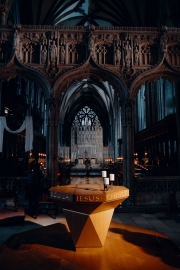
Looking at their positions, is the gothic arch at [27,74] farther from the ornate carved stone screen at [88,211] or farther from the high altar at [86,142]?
the high altar at [86,142]

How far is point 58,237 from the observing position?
418 cm

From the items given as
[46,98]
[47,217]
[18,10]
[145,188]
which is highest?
[18,10]

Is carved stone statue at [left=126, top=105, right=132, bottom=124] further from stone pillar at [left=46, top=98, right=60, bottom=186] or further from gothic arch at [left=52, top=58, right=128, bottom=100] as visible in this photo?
stone pillar at [left=46, top=98, right=60, bottom=186]

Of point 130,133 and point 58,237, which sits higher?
point 130,133

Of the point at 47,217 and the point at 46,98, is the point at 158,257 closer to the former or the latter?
the point at 47,217

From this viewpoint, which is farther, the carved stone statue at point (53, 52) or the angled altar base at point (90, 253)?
the carved stone statue at point (53, 52)

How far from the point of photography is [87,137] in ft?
137

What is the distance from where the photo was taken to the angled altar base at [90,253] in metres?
3.00

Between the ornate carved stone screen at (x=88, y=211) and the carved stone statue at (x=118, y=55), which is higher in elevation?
the carved stone statue at (x=118, y=55)

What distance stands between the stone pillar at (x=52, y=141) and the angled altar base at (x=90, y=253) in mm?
3359

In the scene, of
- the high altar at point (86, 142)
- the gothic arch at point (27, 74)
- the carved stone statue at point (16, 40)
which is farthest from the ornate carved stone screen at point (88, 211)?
the high altar at point (86, 142)

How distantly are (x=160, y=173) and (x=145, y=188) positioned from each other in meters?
1.56

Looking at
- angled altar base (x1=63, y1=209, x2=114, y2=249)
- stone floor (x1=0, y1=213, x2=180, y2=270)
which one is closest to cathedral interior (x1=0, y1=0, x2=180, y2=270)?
stone floor (x1=0, y1=213, x2=180, y2=270)

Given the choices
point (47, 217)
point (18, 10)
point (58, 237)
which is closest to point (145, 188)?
point (47, 217)
